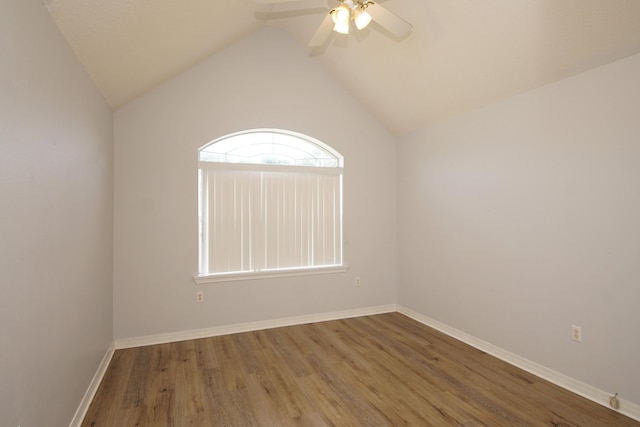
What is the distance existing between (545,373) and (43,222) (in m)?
3.55

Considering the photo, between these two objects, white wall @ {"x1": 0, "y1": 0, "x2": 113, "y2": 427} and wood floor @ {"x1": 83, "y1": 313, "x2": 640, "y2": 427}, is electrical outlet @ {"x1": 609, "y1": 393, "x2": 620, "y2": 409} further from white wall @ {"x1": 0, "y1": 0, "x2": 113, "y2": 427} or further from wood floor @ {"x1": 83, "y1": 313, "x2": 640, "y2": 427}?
white wall @ {"x1": 0, "y1": 0, "x2": 113, "y2": 427}

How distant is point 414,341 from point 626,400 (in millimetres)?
1618

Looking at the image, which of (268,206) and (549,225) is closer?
(549,225)

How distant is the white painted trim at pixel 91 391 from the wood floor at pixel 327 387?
0.05 m

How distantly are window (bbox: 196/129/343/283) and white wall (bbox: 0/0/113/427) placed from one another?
4.23 ft

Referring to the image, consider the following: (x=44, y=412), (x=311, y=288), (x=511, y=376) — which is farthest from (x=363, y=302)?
(x=44, y=412)

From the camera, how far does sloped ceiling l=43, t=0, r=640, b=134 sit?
6.43ft

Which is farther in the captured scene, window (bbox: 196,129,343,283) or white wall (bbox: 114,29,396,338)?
window (bbox: 196,129,343,283)

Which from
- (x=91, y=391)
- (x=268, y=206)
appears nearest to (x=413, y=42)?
(x=268, y=206)

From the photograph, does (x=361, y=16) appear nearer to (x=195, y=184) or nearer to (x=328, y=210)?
(x=195, y=184)

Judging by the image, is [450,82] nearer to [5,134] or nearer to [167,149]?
[167,149]

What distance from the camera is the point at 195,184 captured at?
3.50 metres

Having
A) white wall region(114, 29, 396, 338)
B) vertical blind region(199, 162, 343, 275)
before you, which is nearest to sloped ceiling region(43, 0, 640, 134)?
white wall region(114, 29, 396, 338)

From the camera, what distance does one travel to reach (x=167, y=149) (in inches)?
133
